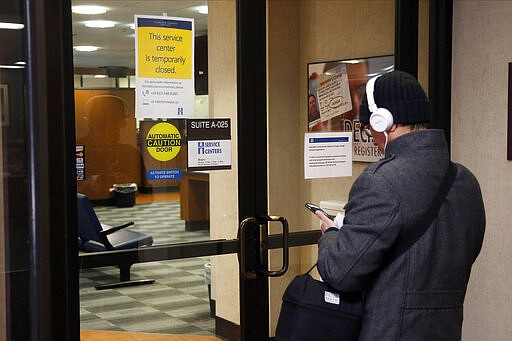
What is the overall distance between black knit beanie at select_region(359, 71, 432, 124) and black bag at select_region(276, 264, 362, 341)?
58cm

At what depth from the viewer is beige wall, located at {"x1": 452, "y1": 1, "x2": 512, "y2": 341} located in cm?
382

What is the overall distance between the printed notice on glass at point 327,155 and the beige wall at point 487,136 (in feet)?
2.49

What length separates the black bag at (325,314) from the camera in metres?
2.44

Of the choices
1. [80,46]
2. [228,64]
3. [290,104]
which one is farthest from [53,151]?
[290,104]

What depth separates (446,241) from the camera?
7.90 ft

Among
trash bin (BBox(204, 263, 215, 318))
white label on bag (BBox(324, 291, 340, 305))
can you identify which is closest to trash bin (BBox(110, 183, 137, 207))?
trash bin (BBox(204, 263, 215, 318))

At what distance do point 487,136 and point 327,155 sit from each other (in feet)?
2.96

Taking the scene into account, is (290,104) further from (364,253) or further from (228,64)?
(364,253)

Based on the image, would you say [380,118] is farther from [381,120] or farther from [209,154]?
[209,154]

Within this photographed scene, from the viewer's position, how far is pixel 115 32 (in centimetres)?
300

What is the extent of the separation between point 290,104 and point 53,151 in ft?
3.80

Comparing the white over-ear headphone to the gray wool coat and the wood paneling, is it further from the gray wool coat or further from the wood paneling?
the wood paneling

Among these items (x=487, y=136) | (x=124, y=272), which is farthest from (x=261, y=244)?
(x=487, y=136)

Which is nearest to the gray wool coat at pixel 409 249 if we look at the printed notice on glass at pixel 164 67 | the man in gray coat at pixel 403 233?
the man in gray coat at pixel 403 233
